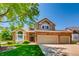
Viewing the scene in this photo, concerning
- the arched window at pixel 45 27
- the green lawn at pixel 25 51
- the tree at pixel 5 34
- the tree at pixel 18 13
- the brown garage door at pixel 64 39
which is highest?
the tree at pixel 18 13

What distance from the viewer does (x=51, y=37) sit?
5.00 metres

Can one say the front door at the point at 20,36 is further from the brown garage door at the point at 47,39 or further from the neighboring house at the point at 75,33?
the neighboring house at the point at 75,33

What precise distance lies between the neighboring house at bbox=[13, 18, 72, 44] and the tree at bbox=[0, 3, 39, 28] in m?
0.15

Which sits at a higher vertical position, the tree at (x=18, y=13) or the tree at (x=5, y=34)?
the tree at (x=18, y=13)

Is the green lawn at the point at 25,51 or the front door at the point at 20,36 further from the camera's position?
the front door at the point at 20,36

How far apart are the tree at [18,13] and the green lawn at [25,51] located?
0.41m

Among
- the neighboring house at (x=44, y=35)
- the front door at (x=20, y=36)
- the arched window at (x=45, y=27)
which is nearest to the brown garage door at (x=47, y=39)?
the neighboring house at (x=44, y=35)

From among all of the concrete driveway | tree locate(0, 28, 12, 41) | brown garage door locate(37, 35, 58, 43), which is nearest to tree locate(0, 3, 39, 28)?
tree locate(0, 28, 12, 41)

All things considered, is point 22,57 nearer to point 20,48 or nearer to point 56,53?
point 20,48

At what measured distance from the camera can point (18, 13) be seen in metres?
5.02

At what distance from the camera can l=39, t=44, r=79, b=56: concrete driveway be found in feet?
15.9

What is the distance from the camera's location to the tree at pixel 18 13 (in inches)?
195

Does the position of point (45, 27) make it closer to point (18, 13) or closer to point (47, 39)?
point (47, 39)

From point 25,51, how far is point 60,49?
2.01 feet
